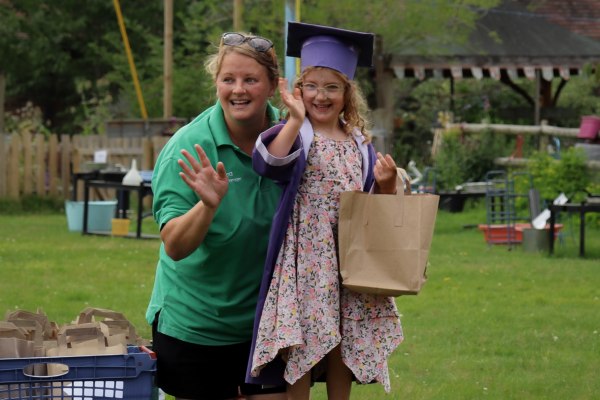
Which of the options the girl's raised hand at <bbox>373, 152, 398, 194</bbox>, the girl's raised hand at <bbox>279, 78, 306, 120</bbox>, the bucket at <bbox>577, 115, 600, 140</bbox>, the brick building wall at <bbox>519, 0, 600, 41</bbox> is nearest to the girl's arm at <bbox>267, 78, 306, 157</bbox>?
the girl's raised hand at <bbox>279, 78, 306, 120</bbox>

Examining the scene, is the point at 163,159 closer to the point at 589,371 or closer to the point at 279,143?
the point at 279,143

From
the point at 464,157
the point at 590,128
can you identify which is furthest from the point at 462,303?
the point at 464,157

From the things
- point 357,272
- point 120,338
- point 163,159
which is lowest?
point 120,338

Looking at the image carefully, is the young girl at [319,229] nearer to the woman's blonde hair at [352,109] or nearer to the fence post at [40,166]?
the woman's blonde hair at [352,109]

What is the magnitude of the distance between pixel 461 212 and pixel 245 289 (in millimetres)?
18365

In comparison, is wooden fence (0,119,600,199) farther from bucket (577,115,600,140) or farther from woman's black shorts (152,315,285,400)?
woman's black shorts (152,315,285,400)

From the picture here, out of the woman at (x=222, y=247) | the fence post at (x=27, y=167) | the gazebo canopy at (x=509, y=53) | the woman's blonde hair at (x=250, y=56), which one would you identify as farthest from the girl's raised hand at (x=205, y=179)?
the gazebo canopy at (x=509, y=53)

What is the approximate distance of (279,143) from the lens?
4.25 m

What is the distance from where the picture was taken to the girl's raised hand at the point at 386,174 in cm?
449

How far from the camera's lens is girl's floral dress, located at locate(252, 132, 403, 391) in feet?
14.2

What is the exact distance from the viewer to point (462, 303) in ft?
37.4

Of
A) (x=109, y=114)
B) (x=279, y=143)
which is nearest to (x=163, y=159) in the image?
(x=279, y=143)

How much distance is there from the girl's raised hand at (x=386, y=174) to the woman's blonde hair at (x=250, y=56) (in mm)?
466

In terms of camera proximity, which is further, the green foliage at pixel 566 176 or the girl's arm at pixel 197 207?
the green foliage at pixel 566 176
